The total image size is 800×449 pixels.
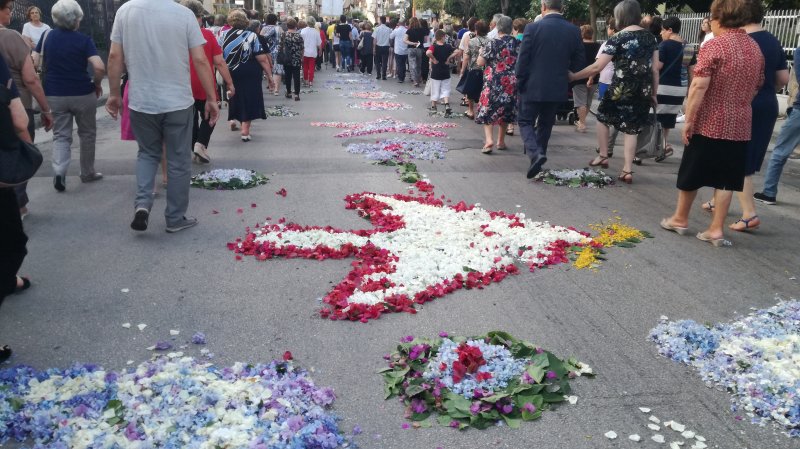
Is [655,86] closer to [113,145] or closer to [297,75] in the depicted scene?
[113,145]

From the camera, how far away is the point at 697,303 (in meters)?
4.74

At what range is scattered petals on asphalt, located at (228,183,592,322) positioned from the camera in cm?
471

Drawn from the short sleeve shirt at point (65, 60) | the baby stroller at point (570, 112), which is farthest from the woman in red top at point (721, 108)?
the baby stroller at point (570, 112)

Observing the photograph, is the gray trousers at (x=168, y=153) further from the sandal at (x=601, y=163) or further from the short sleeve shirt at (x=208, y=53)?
the sandal at (x=601, y=163)

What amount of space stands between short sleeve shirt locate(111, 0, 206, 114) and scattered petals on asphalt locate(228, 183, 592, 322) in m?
1.43

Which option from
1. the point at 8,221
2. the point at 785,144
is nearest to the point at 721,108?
the point at 785,144

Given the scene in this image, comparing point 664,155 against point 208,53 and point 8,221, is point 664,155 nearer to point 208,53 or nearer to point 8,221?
point 208,53

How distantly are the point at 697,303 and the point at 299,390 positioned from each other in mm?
2904

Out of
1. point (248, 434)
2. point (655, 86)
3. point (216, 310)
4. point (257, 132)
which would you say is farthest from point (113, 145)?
point (248, 434)

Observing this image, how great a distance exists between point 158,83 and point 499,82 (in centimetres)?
543

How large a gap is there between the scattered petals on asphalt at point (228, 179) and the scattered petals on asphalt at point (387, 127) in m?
3.72

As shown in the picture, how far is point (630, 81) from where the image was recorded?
8266mm

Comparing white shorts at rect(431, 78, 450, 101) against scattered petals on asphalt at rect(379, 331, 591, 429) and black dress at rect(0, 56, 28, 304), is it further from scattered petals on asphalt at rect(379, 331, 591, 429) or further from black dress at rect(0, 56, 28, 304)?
black dress at rect(0, 56, 28, 304)

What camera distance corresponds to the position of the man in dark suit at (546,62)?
8164 millimetres
